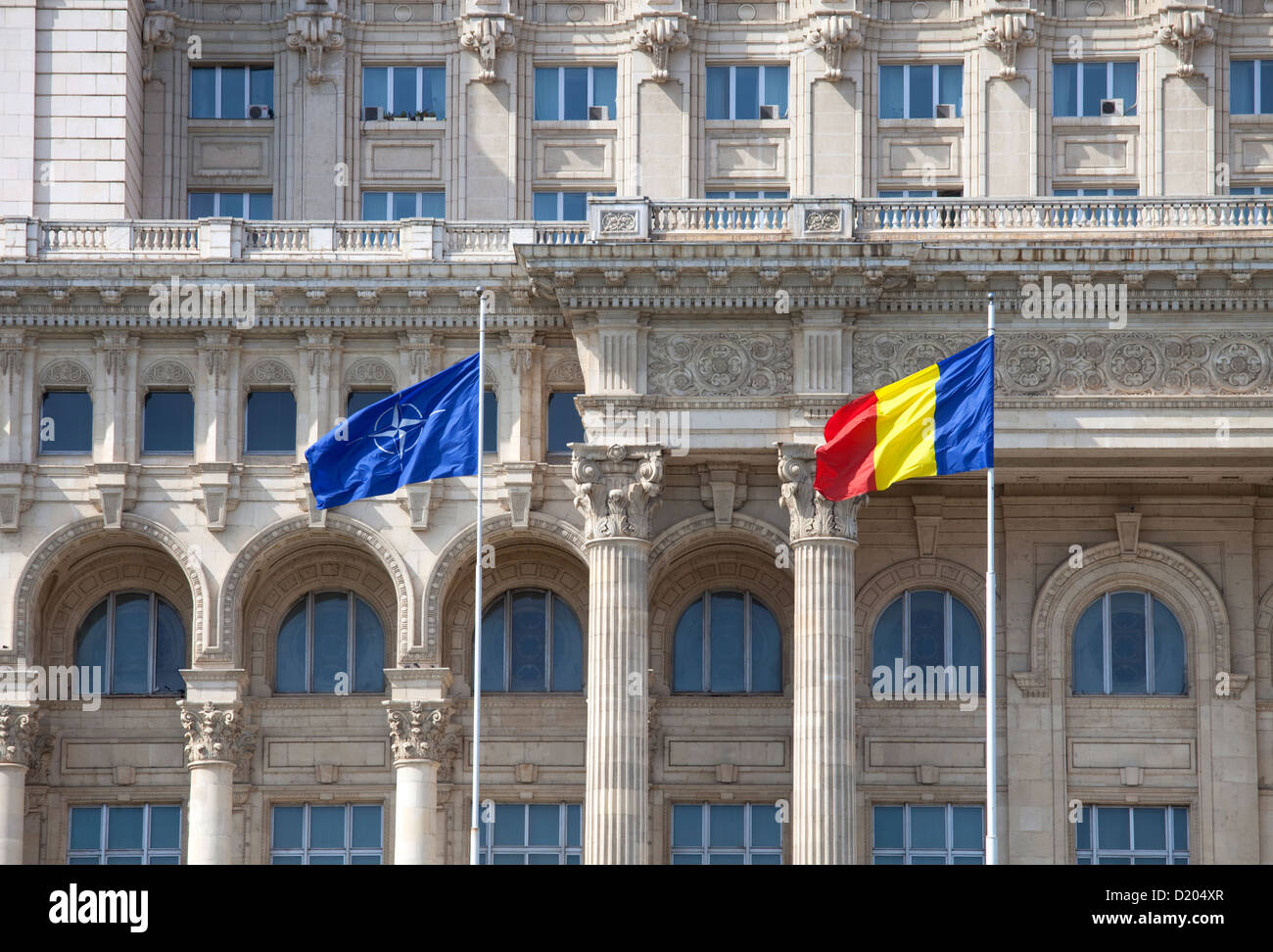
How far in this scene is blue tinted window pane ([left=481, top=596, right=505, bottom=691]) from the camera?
55.2 meters

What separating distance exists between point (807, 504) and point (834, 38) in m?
13.6

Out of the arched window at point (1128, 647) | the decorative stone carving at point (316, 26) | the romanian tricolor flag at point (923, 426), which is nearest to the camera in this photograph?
the romanian tricolor flag at point (923, 426)

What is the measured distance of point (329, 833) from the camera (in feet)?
179

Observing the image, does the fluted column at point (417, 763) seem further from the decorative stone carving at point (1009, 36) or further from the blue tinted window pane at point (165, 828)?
the decorative stone carving at point (1009, 36)

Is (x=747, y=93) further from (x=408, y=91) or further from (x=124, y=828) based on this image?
(x=124, y=828)

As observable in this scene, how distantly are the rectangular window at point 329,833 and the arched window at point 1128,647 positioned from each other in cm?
1565

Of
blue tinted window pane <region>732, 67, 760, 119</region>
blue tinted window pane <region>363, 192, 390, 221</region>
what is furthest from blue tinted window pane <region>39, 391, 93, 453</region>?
blue tinted window pane <region>732, 67, 760, 119</region>

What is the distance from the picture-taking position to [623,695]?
50312mm

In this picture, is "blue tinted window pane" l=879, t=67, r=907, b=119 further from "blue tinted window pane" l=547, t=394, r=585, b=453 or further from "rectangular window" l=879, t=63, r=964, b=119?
"blue tinted window pane" l=547, t=394, r=585, b=453

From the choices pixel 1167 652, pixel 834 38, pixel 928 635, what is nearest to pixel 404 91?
pixel 834 38

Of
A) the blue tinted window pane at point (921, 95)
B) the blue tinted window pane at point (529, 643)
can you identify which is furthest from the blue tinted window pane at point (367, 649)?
the blue tinted window pane at point (921, 95)

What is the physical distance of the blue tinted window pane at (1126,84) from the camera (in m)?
59.5

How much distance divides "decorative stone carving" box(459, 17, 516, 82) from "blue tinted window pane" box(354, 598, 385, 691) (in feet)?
44.2
